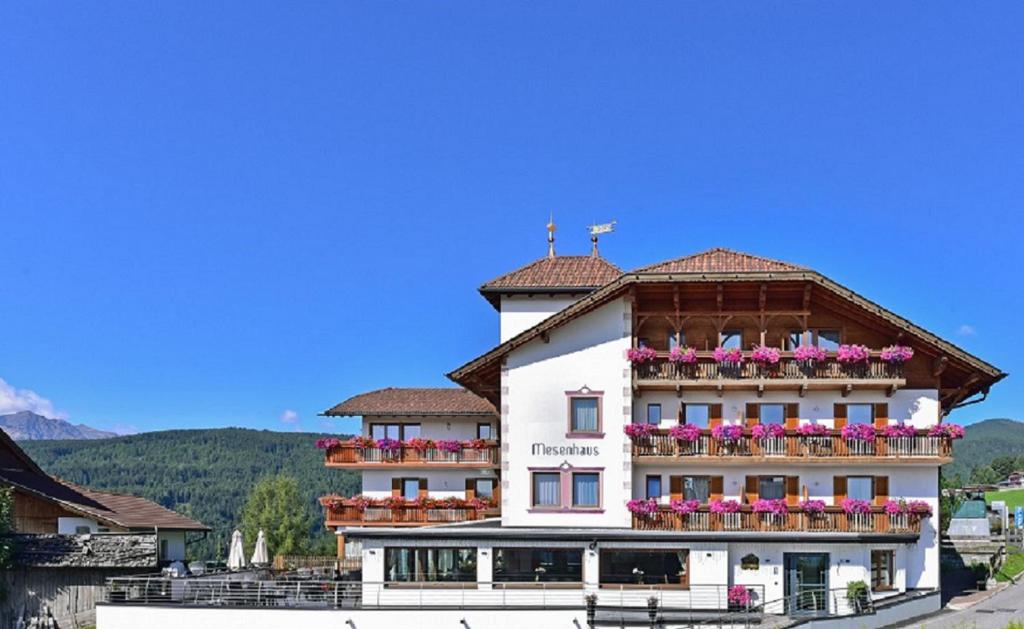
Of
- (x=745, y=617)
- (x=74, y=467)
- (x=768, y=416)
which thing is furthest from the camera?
(x=74, y=467)

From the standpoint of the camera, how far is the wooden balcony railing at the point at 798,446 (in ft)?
116

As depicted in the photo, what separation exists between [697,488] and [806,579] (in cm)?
417

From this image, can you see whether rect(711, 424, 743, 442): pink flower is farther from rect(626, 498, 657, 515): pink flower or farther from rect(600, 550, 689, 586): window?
rect(600, 550, 689, 586): window

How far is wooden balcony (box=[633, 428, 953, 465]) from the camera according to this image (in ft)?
116

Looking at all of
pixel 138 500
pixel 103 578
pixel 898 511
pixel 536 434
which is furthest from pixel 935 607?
pixel 138 500

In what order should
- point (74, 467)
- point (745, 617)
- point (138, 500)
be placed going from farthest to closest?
point (74, 467), point (138, 500), point (745, 617)

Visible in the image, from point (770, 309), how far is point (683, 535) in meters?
7.45

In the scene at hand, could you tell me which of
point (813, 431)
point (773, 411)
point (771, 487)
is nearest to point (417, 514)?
point (771, 487)

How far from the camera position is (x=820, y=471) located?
1435 inches

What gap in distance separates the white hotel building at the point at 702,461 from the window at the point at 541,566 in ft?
0.16

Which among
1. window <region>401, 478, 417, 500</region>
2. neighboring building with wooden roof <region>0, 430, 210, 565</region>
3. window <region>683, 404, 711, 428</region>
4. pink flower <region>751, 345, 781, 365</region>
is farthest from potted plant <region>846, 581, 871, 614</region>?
neighboring building with wooden roof <region>0, 430, 210, 565</region>

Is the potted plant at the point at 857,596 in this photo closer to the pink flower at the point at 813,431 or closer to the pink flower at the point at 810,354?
the pink flower at the point at 813,431

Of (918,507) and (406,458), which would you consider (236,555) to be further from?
(918,507)

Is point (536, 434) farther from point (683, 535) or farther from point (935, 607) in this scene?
point (935, 607)
